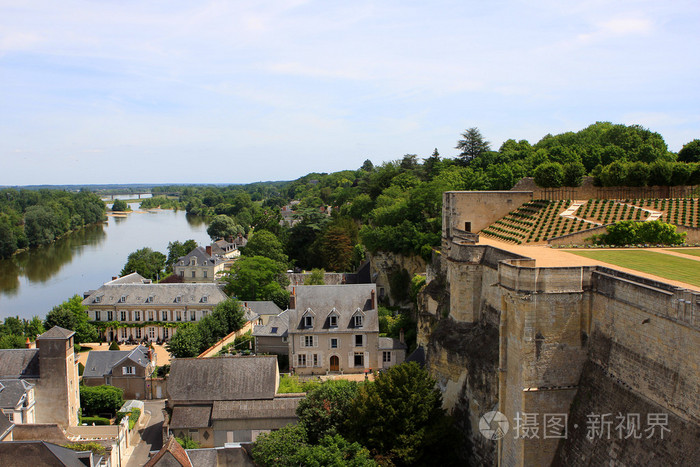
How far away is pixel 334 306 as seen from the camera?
34.0 meters

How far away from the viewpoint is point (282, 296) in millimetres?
46469

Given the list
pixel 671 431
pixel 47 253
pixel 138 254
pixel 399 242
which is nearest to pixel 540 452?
pixel 671 431

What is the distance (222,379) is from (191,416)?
211 centimetres

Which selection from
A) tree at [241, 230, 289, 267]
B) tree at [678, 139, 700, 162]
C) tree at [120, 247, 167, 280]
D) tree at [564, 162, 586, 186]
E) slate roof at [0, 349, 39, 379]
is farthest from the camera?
tree at [120, 247, 167, 280]

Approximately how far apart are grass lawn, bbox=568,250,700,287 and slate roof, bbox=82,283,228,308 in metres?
32.4

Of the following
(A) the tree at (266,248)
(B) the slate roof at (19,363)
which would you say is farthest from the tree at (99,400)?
(A) the tree at (266,248)

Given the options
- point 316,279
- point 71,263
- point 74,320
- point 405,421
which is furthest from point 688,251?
point 71,263

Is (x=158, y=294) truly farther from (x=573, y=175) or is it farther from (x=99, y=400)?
(x=573, y=175)

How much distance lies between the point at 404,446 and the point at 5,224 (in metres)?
91.4

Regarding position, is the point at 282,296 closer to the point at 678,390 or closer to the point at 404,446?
the point at 404,446

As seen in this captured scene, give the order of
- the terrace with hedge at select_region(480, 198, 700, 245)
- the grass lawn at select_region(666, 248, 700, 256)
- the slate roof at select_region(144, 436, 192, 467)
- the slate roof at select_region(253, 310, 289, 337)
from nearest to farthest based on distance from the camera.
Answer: the slate roof at select_region(144, 436, 192, 467) < the grass lawn at select_region(666, 248, 700, 256) < the terrace with hedge at select_region(480, 198, 700, 245) < the slate roof at select_region(253, 310, 289, 337)

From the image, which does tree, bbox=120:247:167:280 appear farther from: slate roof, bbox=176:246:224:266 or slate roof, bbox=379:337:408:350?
slate roof, bbox=379:337:408:350

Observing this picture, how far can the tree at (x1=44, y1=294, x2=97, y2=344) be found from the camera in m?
40.1

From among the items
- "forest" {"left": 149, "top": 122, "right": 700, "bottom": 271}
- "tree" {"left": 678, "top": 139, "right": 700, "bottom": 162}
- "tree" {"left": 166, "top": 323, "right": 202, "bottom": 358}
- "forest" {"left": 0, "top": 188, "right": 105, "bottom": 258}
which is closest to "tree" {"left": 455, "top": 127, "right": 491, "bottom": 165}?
"forest" {"left": 149, "top": 122, "right": 700, "bottom": 271}
